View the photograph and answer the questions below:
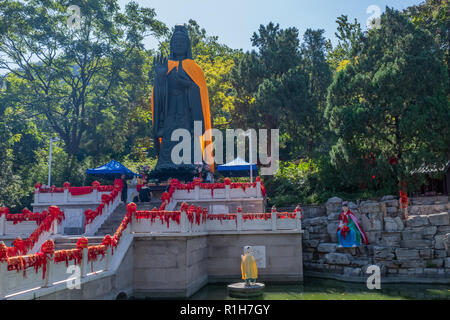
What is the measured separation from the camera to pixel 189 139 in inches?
886

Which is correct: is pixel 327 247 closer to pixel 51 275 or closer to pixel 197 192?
pixel 197 192

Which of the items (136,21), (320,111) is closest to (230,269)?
(320,111)

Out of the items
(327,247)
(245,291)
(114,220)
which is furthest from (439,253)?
(114,220)

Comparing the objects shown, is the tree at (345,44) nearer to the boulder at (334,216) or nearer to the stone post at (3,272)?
the boulder at (334,216)

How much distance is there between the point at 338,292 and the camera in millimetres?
13758

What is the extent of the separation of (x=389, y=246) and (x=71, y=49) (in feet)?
90.1

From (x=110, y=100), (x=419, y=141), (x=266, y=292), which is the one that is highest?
(x=110, y=100)

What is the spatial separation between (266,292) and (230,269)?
2.20 m

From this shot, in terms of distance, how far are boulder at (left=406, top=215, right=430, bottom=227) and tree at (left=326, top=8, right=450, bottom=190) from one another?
96.2 inches

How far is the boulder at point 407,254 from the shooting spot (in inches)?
619

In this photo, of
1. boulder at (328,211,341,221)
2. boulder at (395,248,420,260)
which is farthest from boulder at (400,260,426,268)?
boulder at (328,211,341,221)

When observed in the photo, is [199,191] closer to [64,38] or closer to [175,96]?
[175,96]

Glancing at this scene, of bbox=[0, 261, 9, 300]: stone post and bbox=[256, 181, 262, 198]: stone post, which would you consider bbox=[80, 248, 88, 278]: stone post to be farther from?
bbox=[256, 181, 262, 198]: stone post
